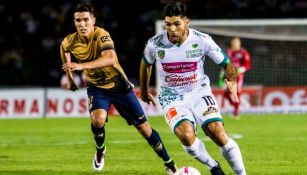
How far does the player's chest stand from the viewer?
9.66 meters

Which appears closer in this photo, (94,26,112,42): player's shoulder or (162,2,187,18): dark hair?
(162,2,187,18): dark hair

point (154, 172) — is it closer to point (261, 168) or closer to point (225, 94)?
point (261, 168)

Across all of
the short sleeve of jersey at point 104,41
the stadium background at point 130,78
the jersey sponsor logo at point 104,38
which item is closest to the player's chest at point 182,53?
the short sleeve of jersey at point 104,41

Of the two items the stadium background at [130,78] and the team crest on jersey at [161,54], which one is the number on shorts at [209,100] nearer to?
the team crest on jersey at [161,54]

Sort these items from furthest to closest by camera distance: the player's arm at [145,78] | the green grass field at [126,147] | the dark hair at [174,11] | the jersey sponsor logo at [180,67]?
1. the green grass field at [126,147]
2. the player's arm at [145,78]
3. the jersey sponsor logo at [180,67]
4. the dark hair at [174,11]

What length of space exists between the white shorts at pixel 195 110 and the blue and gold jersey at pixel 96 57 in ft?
5.54

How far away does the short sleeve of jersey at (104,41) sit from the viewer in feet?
35.2

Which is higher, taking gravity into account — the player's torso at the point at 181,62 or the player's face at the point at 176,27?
the player's face at the point at 176,27

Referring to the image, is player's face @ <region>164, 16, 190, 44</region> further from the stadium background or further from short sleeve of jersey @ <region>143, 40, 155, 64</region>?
the stadium background

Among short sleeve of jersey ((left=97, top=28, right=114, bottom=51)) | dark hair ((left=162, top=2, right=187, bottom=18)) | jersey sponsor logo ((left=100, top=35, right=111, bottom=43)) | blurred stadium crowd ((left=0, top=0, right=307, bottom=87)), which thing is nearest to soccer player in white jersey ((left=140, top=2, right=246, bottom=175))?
dark hair ((left=162, top=2, right=187, bottom=18))

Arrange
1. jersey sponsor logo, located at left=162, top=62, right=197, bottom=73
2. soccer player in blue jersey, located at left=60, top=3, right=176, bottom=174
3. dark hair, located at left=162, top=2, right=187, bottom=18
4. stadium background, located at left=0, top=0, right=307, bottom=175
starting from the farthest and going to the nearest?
stadium background, located at left=0, top=0, right=307, bottom=175, soccer player in blue jersey, located at left=60, top=3, right=176, bottom=174, jersey sponsor logo, located at left=162, top=62, right=197, bottom=73, dark hair, located at left=162, top=2, right=187, bottom=18

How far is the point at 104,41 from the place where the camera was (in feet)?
35.7

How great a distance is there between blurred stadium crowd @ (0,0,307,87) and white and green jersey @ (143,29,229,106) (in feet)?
51.9

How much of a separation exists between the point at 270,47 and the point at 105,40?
13.3 m
